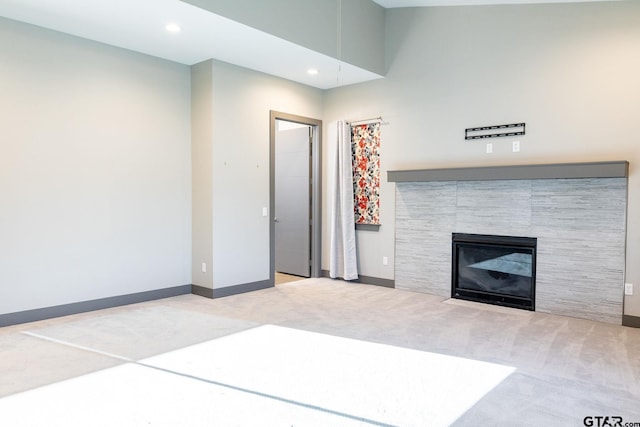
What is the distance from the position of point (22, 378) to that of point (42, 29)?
323cm

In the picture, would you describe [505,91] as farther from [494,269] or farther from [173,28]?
[173,28]

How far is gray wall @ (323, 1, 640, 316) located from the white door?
782 mm

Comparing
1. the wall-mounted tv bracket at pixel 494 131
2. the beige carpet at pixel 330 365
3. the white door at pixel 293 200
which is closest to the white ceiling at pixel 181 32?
the white door at pixel 293 200

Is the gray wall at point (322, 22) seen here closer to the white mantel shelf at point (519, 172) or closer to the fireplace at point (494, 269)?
the white mantel shelf at point (519, 172)

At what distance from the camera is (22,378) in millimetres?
2912

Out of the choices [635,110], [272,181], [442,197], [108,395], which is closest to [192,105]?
[272,181]

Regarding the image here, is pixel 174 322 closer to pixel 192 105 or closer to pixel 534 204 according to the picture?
pixel 192 105

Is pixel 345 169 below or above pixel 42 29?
below

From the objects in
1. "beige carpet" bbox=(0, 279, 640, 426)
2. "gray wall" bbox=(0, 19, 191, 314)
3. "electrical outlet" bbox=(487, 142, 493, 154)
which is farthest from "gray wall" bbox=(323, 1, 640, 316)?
"gray wall" bbox=(0, 19, 191, 314)

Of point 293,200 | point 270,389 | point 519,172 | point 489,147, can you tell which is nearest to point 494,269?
point 519,172

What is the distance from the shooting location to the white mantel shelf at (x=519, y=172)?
415 cm

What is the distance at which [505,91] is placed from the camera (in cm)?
502

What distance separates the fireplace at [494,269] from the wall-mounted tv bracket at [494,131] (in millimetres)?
1169

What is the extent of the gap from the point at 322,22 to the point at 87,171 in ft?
10.0
